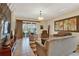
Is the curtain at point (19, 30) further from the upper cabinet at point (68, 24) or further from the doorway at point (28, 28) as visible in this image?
the upper cabinet at point (68, 24)

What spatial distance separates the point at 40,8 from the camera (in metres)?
2.06

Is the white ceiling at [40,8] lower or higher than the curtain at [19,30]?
higher

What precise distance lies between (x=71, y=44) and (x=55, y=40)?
0.28m

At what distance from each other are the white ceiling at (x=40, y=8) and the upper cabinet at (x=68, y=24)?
153 millimetres

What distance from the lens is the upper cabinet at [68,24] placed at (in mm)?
2062

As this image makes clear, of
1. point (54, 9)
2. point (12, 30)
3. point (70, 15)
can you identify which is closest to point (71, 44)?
point (70, 15)

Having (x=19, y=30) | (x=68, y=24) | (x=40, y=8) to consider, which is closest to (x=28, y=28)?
(x=19, y=30)

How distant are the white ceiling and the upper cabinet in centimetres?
15

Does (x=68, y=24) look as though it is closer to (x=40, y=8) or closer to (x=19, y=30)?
(x=40, y=8)

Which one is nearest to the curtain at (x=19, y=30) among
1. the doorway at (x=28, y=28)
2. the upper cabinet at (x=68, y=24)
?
the doorway at (x=28, y=28)

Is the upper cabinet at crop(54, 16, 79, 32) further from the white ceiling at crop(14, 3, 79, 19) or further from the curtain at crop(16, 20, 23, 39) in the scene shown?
the curtain at crop(16, 20, 23, 39)

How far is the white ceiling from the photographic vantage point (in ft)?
6.66

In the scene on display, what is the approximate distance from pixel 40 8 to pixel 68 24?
563mm

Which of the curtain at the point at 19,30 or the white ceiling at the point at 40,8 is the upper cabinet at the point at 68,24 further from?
the curtain at the point at 19,30
